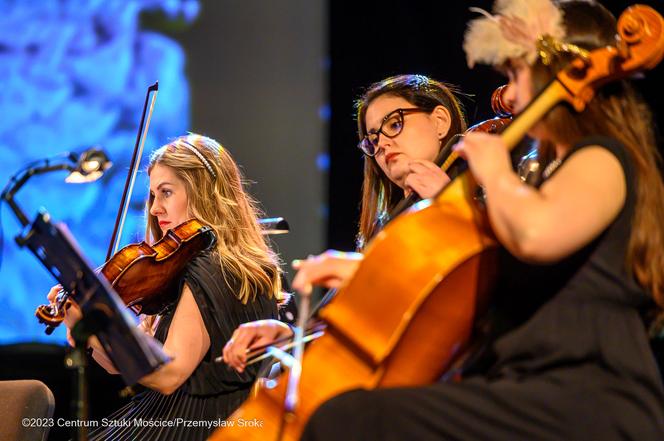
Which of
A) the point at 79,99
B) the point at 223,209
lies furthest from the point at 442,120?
the point at 79,99

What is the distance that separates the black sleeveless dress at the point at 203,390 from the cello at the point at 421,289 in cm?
110

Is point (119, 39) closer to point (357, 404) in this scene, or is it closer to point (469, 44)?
point (469, 44)

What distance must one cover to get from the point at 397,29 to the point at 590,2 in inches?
104

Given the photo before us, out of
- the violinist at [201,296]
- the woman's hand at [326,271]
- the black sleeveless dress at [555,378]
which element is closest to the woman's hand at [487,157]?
the black sleeveless dress at [555,378]

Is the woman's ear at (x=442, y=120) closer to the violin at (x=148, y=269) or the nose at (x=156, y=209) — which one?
the violin at (x=148, y=269)

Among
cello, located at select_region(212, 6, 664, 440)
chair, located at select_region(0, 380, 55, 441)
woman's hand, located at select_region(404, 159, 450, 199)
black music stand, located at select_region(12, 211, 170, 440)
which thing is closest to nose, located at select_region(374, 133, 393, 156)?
woman's hand, located at select_region(404, 159, 450, 199)

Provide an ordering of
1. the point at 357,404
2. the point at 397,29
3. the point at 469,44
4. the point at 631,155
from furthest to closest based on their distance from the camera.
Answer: the point at 397,29, the point at 469,44, the point at 631,155, the point at 357,404

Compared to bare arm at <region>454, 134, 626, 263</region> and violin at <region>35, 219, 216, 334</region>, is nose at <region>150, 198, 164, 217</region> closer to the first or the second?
violin at <region>35, 219, 216, 334</region>

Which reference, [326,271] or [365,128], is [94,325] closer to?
[326,271]

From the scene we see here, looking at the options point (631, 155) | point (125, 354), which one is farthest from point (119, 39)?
point (631, 155)

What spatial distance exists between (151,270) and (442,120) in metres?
1.11

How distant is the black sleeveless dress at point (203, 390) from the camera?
2797mm

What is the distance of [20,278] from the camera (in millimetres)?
4566

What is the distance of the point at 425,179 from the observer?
7.83 ft
